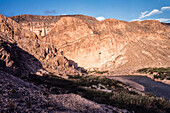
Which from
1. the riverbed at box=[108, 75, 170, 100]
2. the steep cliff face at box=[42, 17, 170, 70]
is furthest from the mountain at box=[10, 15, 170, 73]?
the riverbed at box=[108, 75, 170, 100]

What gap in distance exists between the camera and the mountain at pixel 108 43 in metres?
43.6

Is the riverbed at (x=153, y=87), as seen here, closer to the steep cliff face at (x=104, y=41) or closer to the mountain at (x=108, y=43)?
the mountain at (x=108, y=43)

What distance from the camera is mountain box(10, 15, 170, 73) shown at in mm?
43594

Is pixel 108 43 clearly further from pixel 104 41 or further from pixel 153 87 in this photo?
pixel 153 87

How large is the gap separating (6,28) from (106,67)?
32.1 metres

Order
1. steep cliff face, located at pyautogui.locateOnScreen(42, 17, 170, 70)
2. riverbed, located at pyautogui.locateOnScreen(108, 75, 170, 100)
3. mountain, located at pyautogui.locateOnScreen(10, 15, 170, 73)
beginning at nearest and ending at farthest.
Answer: riverbed, located at pyautogui.locateOnScreen(108, 75, 170, 100) < mountain, located at pyautogui.locateOnScreen(10, 15, 170, 73) < steep cliff face, located at pyautogui.locateOnScreen(42, 17, 170, 70)

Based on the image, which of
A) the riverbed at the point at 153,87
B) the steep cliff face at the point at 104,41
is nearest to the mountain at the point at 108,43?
the steep cliff face at the point at 104,41

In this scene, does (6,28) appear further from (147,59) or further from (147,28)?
(147,28)

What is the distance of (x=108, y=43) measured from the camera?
47.8 meters

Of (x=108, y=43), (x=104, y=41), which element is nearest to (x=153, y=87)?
(x=108, y=43)

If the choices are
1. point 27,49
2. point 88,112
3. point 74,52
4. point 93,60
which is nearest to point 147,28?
point 93,60

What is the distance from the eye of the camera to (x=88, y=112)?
4574 mm

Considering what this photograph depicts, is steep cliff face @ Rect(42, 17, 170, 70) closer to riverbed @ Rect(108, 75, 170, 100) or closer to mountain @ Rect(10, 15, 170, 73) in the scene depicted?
mountain @ Rect(10, 15, 170, 73)

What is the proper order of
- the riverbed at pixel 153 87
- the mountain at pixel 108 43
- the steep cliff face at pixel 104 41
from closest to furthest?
the riverbed at pixel 153 87 < the mountain at pixel 108 43 < the steep cliff face at pixel 104 41
